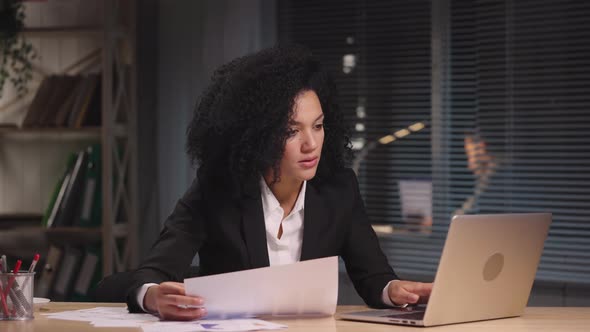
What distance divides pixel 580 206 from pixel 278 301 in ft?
6.97

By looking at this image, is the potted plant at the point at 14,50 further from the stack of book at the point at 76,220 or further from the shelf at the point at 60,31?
the stack of book at the point at 76,220

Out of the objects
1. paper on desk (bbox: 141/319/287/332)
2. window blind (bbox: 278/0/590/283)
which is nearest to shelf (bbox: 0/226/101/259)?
window blind (bbox: 278/0/590/283)

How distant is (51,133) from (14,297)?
3.02m

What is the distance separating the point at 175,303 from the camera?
1.95 meters

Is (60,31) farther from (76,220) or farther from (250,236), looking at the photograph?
(250,236)

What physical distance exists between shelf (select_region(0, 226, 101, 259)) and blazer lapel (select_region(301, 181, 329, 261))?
98.5 inches

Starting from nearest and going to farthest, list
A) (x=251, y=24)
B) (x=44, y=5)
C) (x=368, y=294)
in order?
(x=368, y=294)
(x=251, y=24)
(x=44, y=5)

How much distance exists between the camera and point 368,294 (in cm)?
234

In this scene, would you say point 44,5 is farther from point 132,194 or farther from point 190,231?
point 190,231

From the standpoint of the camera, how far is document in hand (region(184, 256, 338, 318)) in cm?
193

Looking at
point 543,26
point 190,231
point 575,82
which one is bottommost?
point 190,231

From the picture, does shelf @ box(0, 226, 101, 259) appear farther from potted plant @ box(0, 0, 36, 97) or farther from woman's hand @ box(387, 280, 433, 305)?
woman's hand @ box(387, 280, 433, 305)

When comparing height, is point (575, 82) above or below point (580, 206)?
above

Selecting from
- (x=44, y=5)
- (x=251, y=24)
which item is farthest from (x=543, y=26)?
(x=44, y=5)
